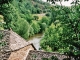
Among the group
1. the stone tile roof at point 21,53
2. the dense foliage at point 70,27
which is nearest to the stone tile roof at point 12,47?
the stone tile roof at point 21,53

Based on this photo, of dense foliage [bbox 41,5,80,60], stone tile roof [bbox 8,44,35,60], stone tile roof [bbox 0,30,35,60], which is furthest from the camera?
stone tile roof [bbox 8,44,35,60]

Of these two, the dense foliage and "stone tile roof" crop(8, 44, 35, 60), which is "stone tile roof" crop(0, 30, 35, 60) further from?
the dense foliage

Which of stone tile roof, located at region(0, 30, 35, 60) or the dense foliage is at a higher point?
the dense foliage

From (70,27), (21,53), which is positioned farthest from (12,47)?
(70,27)

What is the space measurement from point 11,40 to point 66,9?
14.7 m

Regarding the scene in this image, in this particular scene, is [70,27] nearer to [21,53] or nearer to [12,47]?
[12,47]

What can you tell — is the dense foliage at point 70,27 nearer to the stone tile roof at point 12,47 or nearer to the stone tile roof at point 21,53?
the stone tile roof at point 12,47

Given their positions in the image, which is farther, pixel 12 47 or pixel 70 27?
pixel 12 47

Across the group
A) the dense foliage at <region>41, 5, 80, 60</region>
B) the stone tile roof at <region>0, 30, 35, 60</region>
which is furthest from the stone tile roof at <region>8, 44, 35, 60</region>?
the dense foliage at <region>41, 5, 80, 60</region>

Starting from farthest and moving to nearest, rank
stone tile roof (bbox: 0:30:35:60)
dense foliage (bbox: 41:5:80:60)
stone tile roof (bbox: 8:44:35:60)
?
stone tile roof (bbox: 8:44:35:60) < stone tile roof (bbox: 0:30:35:60) < dense foliage (bbox: 41:5:80:60)

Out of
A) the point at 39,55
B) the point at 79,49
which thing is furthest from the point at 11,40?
the point at 79,49

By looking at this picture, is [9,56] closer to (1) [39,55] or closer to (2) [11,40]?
(2) [11,40]

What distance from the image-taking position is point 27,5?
128m

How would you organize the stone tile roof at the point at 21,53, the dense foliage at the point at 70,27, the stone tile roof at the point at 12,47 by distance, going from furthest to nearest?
the stone tile roof at the point at 21,53 → the stone tile roof at the point at 12,47 → the dense foliage at the point at 70,27
